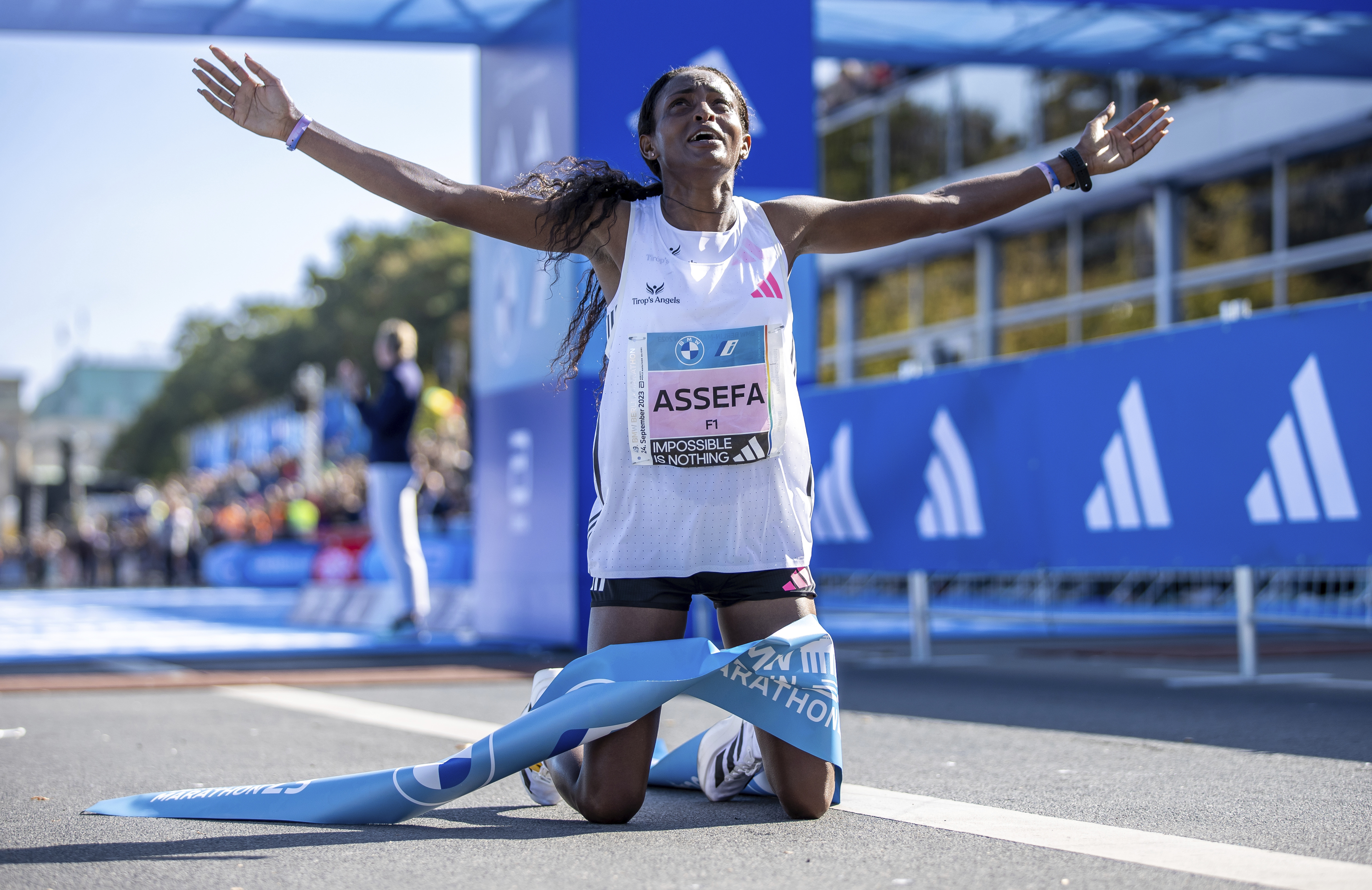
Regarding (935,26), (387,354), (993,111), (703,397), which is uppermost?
(993,111)

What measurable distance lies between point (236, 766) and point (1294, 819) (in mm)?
3222

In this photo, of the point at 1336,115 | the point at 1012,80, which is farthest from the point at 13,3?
the point at 1012,80

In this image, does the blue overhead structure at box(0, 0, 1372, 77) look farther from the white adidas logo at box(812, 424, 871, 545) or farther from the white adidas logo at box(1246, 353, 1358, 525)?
the white adidas logo at box(1246, 353, 1358, 525)

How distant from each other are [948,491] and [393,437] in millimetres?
4357

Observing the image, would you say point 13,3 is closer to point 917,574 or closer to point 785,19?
point 785,19

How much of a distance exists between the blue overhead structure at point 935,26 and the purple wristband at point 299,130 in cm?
619

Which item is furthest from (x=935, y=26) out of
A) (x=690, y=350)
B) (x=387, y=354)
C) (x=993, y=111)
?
(x=993, y=111)

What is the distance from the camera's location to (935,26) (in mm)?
11516

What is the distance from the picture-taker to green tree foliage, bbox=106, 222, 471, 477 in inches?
2069

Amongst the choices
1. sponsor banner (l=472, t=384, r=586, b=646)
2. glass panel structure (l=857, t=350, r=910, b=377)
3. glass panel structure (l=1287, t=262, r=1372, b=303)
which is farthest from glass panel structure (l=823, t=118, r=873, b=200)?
sponsor banner (l=472, t=384, r=586, b=646)

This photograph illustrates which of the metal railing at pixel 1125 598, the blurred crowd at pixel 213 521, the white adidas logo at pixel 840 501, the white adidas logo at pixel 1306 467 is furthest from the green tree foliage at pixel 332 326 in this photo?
the white adidas logo at pixel 1306 467

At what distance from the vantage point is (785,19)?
32.8 ft

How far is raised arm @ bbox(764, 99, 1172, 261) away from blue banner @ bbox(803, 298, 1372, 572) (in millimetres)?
2777

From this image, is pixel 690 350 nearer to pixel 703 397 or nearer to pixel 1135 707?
pixel 703 397
